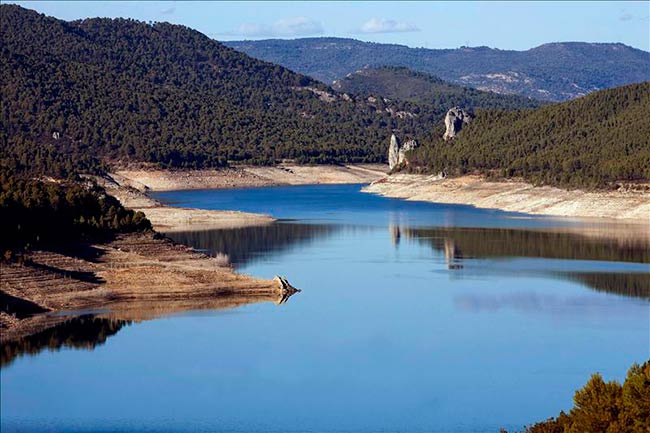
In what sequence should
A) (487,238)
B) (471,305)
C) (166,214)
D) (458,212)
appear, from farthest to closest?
(458,212) → (166,214) → (487,238) → (471,305)

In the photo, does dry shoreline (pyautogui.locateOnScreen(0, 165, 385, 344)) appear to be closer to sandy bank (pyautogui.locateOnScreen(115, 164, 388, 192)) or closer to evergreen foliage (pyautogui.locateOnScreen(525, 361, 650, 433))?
evergreen foliage (pyautogui.locateOnScreen(525, 361, 650, 433))

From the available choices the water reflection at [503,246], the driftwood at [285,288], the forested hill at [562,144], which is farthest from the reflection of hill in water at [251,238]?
the forested hill at [562,144]

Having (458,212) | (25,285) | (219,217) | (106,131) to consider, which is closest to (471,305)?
(25,285)

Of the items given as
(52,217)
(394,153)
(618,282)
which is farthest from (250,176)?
(618,282)

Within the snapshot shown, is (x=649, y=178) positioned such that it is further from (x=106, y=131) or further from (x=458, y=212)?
(x=106, y=131)

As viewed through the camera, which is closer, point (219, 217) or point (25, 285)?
point (25, 285)

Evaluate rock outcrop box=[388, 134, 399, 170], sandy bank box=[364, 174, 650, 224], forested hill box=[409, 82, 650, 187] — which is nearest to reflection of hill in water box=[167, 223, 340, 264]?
sandy bank box=[364, 174, 650, 224]
